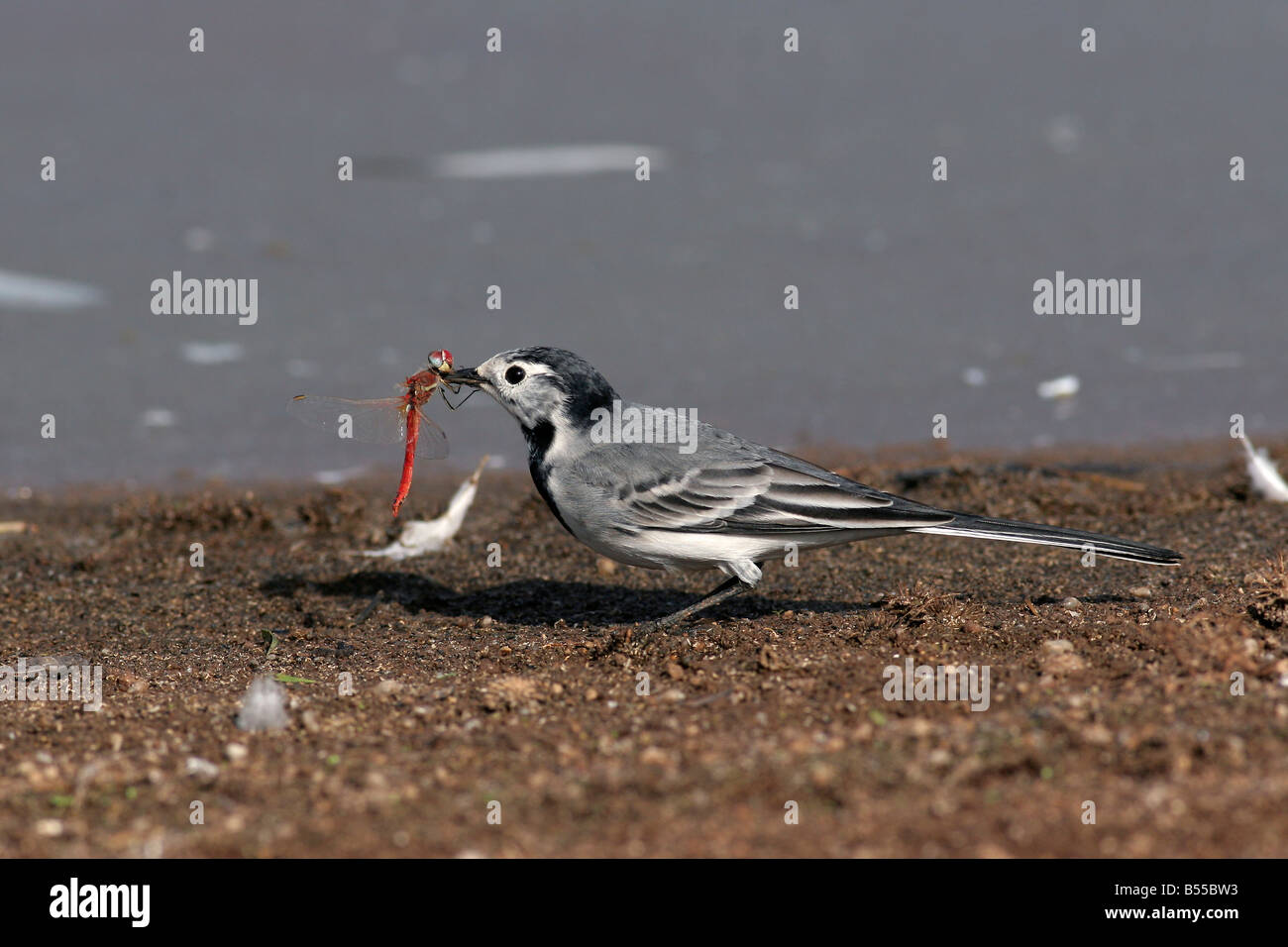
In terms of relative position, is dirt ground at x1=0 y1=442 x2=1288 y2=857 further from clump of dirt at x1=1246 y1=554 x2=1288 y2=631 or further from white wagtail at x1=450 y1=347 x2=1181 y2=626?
white wagtail at x1=450 y1=347 x2=1181 y2=626

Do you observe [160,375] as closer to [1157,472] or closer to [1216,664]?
[1157,472]

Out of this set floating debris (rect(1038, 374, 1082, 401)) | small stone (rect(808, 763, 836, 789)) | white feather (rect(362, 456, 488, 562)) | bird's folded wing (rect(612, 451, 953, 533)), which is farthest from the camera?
floating debris (rect(1038, 374, 1082, 401))

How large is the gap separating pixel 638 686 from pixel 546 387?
66.2 inches

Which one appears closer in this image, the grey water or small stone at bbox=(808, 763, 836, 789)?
small stone at bbox=(808, 763, 836, 789)

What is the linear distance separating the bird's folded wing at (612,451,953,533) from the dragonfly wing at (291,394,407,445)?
1.51 metres

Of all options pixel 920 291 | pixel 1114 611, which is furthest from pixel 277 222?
pixel 1114 611

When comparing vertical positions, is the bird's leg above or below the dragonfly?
below

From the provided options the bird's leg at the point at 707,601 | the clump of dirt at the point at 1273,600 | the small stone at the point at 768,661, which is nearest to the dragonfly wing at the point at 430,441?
the bird's leg at the point at 707,601

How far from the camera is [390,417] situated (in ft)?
22.9

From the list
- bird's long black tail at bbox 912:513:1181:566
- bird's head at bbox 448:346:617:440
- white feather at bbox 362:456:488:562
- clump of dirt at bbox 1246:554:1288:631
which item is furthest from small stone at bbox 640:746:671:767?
white feather at bbox 362:456:488:562

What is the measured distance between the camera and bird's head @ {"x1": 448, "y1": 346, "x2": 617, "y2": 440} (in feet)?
20.7

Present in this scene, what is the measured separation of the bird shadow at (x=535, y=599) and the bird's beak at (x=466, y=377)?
3.86ft

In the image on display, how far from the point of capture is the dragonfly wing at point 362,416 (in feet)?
22.5

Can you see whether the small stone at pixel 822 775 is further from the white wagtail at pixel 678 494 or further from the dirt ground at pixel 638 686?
the white wagtail at pixel 678 494
